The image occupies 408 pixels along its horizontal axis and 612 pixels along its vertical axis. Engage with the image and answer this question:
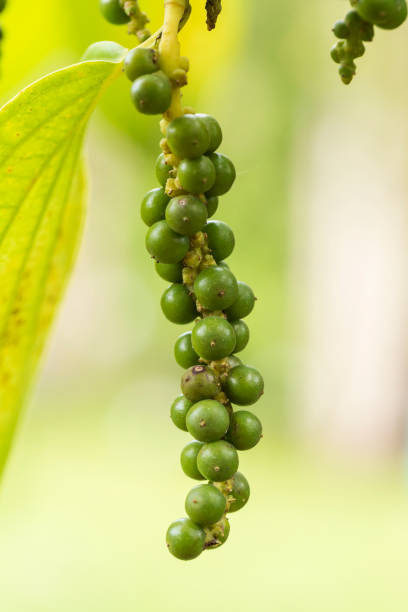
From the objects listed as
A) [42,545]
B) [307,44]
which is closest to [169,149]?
[42,545]

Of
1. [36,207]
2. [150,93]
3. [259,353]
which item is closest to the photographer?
[150,93]

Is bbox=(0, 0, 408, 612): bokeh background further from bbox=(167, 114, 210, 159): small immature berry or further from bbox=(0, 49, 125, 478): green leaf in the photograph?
bbox=(167, 114, 210, 159): small immature berry

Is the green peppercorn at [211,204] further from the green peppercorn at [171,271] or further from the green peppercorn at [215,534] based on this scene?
the green peppercorn at [215,534]

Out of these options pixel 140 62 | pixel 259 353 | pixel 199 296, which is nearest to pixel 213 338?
pixel 199 296

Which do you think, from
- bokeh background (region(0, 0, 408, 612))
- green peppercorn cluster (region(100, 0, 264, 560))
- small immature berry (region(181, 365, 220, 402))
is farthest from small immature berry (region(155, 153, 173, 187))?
bokeh background (region(0, 0, 408, 612))

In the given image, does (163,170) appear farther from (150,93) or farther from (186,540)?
(186,540)

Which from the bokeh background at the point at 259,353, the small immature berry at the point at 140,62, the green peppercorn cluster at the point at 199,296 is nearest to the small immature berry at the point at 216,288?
the green peppercorn cluster at the point at 199,296
